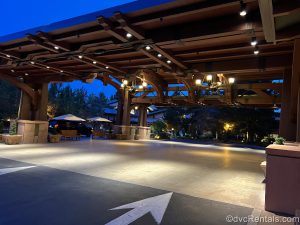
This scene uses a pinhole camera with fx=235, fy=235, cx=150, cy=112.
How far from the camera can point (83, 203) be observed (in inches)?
164

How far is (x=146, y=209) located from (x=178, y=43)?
471 cm

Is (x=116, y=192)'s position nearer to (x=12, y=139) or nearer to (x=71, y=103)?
(x=12, y=139)

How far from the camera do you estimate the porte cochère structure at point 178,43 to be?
5.63 meters

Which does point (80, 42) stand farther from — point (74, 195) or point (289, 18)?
point (289, 18)

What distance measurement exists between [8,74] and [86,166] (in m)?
10.2

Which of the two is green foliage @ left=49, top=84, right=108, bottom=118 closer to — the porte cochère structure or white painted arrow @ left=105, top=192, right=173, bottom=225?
the porte cochère structure

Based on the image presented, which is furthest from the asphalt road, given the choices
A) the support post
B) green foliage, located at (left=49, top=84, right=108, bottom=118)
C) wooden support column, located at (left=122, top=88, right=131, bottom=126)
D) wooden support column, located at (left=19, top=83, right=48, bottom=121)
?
green foliage, located at (left=49, top=84, right=108, bottom=118)

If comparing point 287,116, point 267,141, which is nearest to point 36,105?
point 287,116

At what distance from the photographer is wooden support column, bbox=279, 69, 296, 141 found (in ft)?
28.2

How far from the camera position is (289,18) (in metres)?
5.53

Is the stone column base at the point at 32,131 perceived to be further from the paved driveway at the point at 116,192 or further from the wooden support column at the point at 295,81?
the wooden support column at the point at 295,81

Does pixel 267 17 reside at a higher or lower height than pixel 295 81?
higher

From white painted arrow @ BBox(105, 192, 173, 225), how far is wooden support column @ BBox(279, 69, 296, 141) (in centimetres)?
604

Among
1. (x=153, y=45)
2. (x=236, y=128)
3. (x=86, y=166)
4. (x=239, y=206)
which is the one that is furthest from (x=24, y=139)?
(x=236, y=128)
